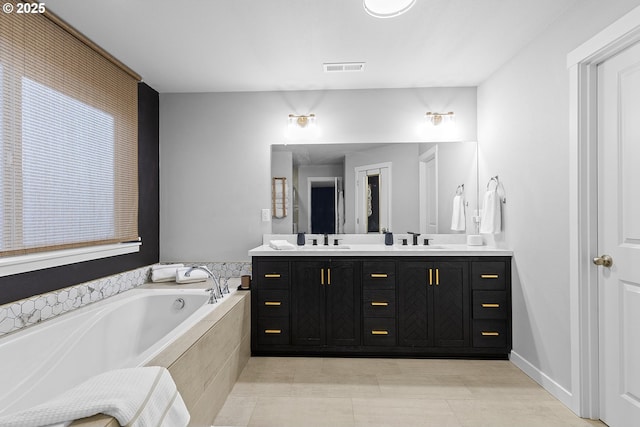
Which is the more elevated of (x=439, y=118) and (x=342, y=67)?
(x=342, y=67)

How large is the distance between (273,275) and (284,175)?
1066 mm

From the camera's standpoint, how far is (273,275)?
290 cm

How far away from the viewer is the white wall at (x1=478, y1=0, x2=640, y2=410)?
2.13 m

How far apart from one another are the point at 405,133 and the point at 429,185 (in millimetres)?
566

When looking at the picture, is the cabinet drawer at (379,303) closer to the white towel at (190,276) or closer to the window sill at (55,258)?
the white towel at (190,276)

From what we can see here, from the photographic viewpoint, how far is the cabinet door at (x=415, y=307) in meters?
2.86

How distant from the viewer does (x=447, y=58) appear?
2.73 m

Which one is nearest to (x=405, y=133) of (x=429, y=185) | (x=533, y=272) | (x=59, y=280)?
(x=429, y=185)

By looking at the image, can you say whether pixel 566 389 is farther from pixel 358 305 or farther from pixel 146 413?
pixel 146 413

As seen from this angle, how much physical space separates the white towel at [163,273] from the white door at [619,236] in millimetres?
3141

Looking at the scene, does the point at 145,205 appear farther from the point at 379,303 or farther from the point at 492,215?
the point at 492,215

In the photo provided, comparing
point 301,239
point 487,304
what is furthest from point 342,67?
point 487,304

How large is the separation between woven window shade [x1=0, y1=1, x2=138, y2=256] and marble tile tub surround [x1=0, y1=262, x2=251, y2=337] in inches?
11.2

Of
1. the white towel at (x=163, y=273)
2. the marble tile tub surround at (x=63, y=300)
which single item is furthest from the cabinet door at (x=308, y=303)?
the marble tile tub surround at (x=63, y=300)
